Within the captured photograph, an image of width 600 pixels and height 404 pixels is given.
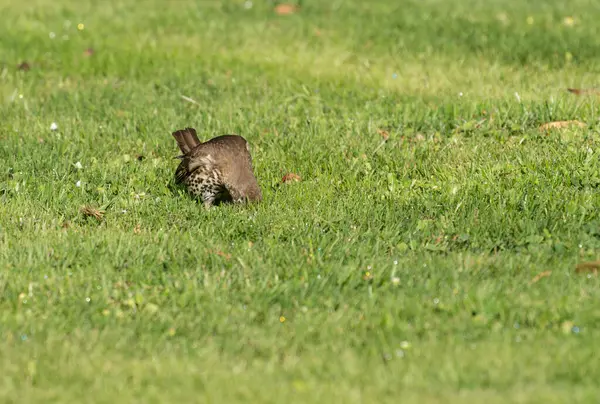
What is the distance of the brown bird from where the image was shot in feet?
23.6

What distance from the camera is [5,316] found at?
17.6ft

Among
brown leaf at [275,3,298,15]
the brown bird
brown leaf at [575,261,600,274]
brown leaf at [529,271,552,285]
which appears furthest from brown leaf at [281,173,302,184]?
brown leaf at [275,3,298,15]

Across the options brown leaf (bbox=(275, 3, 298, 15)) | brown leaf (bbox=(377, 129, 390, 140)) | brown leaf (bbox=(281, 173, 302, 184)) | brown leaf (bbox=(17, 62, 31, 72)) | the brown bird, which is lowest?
brown leaf (bbox=(281, 173, 302, 184))

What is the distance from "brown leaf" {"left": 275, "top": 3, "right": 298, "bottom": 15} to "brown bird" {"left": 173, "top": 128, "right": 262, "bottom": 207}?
5545mm

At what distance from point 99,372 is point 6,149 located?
4129 millimetres

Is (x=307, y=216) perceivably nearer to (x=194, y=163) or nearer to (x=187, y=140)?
(x=194, y=163)

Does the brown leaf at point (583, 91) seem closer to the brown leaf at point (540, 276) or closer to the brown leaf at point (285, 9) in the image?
the brown leaf at point (540, 276)

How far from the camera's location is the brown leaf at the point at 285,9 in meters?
12.8

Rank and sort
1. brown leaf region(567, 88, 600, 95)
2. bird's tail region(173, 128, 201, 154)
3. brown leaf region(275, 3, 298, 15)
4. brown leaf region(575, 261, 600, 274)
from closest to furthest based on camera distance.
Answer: brown leaf region(575, 261, 600, 274), bird's tail region(173, 128, 201, 154), brown leaf region(567, 88, 600, 95), brown leaf region(275, 3, 298, 15)

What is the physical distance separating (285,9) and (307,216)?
255 inches

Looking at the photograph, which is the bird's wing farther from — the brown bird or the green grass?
the green grass

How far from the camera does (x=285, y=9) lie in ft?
42.1

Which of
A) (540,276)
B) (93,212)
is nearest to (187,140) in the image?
(93,212)

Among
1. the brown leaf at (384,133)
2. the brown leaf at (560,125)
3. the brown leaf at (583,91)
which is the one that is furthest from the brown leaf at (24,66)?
the brown leaf at (583,91)
